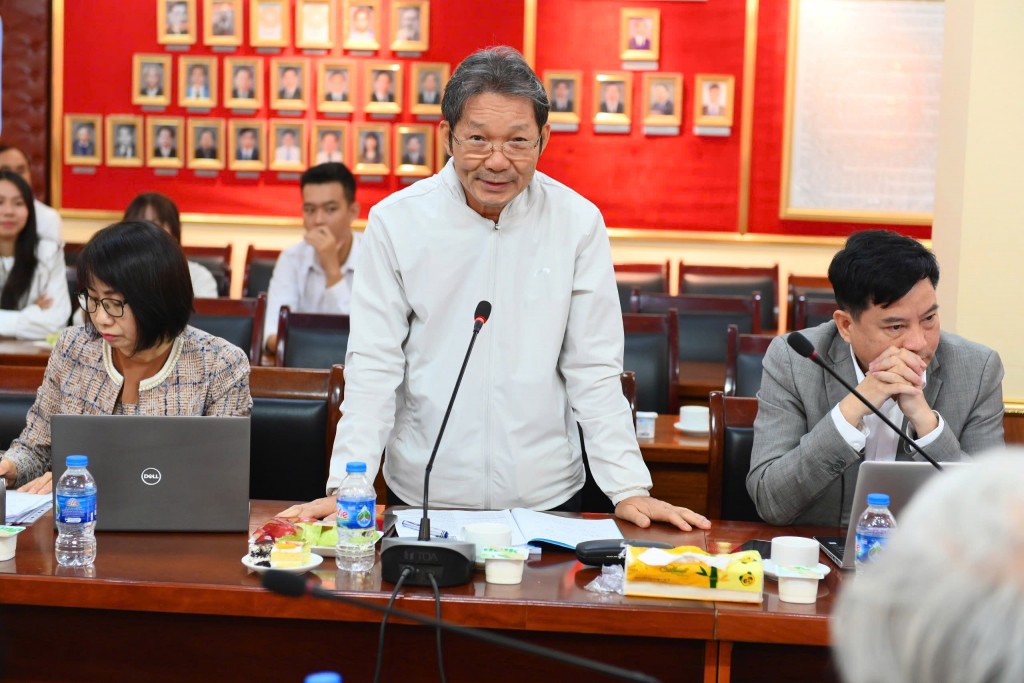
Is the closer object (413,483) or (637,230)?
(413,483)

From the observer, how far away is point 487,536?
1.93 m

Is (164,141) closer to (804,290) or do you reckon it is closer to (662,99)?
(662,99)

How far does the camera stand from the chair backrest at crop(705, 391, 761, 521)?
255cm

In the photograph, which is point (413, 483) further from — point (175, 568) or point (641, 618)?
point (641, 618)

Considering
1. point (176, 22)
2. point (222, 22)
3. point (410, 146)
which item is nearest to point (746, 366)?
point (410, 146)

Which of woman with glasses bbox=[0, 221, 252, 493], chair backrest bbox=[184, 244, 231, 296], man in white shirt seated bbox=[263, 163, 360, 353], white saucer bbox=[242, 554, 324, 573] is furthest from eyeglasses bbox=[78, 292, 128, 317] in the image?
chair backrest bbox=[184, 244, 231, 296]

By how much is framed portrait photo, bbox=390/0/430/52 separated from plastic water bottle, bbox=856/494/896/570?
20.3 feet

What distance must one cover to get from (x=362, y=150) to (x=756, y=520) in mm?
5546

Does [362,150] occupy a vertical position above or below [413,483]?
above

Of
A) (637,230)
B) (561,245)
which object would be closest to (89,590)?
(561,245)

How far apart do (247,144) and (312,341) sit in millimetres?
4100

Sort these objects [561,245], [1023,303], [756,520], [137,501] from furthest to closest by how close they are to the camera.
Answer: [1023,303] → [756,520] → [561,245] → [137,501]

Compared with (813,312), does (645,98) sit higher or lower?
higher

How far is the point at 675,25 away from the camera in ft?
24.4
